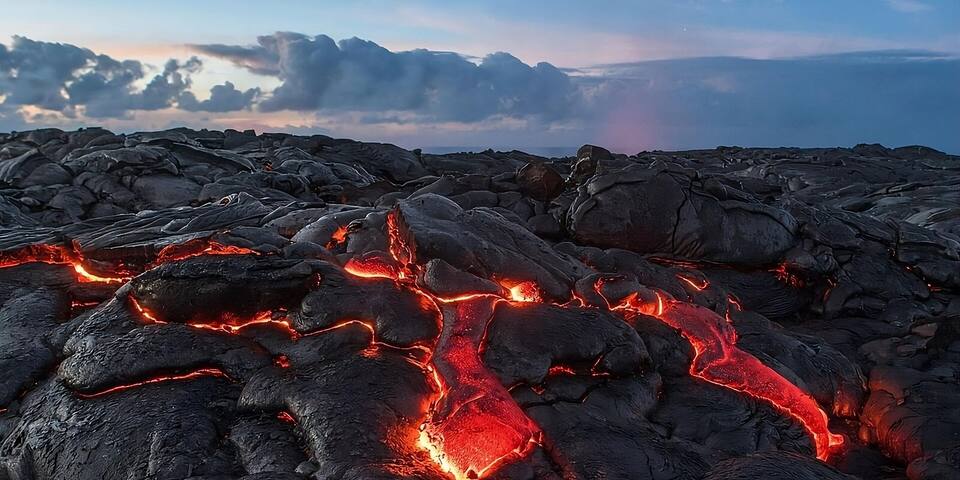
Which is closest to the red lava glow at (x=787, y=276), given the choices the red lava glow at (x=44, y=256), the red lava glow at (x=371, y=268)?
the red lava glow at (x=371, y=268)

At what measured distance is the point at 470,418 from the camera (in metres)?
5.63

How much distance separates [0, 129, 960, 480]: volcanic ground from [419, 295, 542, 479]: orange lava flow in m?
0.02

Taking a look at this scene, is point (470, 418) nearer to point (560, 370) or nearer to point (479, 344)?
point (479, 344)

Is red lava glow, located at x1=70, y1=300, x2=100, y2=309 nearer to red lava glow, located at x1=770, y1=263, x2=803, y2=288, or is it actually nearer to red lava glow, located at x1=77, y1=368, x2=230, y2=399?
red lava glow, located at x1=77, y1=368, x2=230, y2=399

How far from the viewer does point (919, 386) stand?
8023 mm

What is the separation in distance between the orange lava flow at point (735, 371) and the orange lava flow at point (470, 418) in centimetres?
268

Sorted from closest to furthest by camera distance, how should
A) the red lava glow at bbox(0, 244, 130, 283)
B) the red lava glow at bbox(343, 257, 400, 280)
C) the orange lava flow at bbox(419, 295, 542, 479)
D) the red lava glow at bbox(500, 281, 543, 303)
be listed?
the orange lava flow at bbox(419, 295, 542, 479) < the red lava glow at bbox(343, 257, 400, 280) < the red lava glow at bbox(500, 281, 543, 303) < the red lava glow at bbox(0, 244, 130, 283)

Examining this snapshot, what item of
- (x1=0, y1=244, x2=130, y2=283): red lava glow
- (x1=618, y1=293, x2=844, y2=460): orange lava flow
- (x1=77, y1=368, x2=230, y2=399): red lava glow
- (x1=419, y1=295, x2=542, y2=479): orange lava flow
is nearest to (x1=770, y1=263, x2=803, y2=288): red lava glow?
(x1=618, y1=293, x2=844, y2=460): orange lava flow

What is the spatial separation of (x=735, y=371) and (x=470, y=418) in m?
3.74

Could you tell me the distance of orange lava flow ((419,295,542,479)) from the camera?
535cm

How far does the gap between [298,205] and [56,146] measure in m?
26.9

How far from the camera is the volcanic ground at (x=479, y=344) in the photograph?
5453 mm

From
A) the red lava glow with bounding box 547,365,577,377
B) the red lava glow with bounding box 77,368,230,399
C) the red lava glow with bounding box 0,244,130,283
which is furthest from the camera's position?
the red lava glow with bounding box 0,244,130,283

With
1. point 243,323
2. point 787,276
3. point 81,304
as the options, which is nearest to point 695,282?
point 787,276
